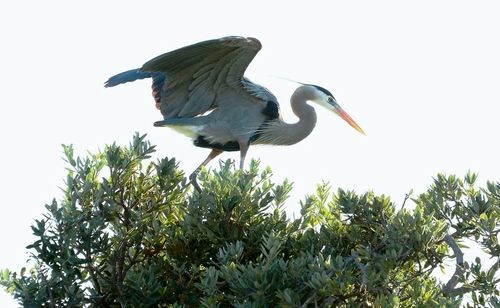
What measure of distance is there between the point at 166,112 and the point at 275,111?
1.16m

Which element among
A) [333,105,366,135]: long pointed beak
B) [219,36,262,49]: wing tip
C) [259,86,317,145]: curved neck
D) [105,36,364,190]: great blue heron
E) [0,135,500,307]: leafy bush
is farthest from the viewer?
[333,105,366,135]: long pointed beak

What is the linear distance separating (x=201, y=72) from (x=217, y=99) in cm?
50

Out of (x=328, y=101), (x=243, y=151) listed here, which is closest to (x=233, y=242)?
(x=243, y=151)

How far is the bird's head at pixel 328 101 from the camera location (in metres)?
9.98

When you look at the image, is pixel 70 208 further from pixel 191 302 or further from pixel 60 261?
pixel 191 302

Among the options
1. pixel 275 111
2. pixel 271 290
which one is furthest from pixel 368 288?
pixel 275 111

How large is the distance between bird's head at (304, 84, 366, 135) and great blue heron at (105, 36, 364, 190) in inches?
6.7

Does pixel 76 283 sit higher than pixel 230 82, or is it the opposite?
pixel 230 82

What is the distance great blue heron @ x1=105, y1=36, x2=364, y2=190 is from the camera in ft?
27.2

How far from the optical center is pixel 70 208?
5781mm

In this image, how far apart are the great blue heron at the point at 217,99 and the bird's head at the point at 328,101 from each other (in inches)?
6.7

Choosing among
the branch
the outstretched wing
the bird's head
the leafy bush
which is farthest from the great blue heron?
the branch

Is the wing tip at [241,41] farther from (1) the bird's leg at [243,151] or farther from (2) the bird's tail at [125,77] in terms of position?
(1) the bird's leg at [243,151]

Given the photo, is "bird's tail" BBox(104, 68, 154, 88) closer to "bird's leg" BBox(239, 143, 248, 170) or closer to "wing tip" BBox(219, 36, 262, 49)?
"wing tip" BBox(219, 36, 262, 49)
